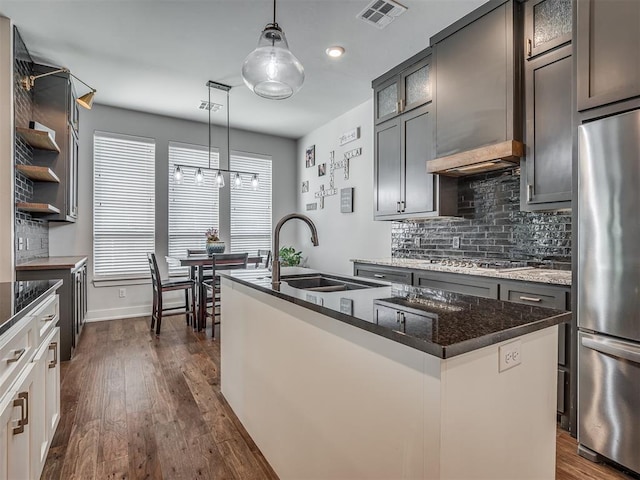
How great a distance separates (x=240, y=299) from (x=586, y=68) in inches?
89.8

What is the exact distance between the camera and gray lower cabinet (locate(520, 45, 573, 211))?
2244 mm

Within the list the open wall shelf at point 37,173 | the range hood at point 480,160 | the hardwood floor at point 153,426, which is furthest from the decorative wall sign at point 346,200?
the open wall shelf at point 37,173

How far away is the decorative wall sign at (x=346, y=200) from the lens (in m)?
4.96

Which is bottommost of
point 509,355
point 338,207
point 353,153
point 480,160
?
point 509,355

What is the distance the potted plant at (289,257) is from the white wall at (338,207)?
0.95 feet

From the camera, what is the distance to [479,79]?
2727 millimetres

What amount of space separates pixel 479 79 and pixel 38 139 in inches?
153

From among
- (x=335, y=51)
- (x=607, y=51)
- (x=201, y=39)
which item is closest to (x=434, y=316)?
(x=607, y=51)

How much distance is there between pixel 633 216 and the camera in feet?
5.46

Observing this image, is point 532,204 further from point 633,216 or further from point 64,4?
point 64,4

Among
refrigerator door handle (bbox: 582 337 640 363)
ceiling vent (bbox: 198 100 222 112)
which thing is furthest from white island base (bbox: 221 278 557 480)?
ceiling vent (bbox: 198 100 222 112)

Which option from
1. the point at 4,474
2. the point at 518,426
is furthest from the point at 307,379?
Result: the point at 4,474

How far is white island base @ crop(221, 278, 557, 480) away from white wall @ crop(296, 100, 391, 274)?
3025 mm

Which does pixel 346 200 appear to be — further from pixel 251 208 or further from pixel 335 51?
pixel 335 51
